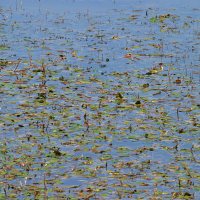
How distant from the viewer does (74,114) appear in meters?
9.40

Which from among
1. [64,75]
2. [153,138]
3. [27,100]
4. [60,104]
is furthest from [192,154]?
[64,75]

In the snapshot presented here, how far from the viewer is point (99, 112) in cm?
954

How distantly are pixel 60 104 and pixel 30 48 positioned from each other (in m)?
5.91

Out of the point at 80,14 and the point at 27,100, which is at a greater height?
the point at 80,14

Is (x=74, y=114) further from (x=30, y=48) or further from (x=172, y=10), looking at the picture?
(x=172, y=10)

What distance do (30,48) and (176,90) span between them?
6291 mm

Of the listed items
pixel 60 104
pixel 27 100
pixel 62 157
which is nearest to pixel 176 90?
pixel 60 104

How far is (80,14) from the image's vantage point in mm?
22047

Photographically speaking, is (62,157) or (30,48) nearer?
(62,157)

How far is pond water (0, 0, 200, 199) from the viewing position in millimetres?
6609

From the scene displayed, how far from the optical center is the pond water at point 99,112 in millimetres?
6609

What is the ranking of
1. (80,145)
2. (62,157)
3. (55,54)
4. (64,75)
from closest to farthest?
(62,157) → (80,145) → (64,75) → (55,54)

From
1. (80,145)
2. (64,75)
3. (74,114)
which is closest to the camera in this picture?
(80,145)

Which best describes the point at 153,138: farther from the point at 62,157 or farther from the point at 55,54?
the point at 55,54
